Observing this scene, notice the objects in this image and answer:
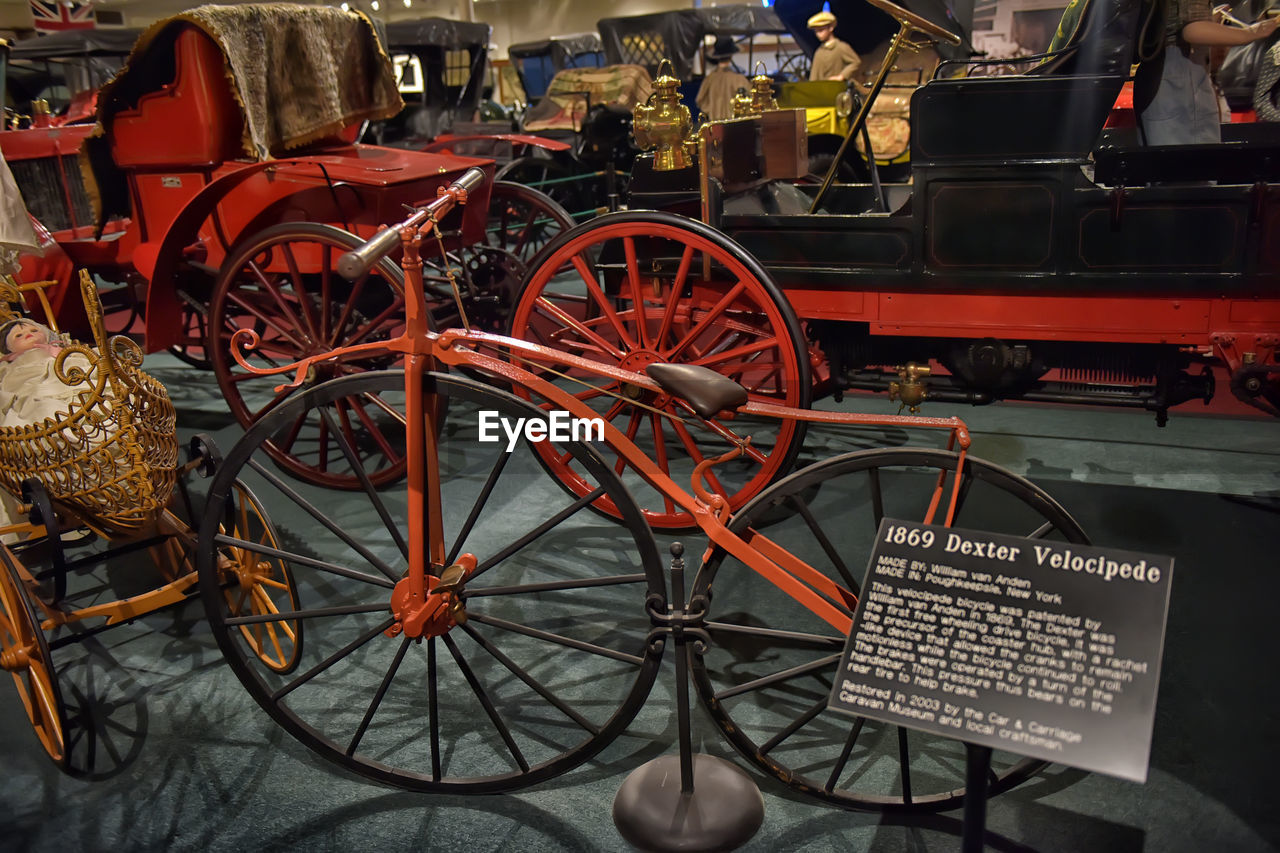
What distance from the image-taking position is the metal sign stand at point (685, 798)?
5.36ft

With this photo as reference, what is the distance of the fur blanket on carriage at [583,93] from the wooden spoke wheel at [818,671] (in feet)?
22.8

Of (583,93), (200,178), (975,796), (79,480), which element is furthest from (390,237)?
(583,93)

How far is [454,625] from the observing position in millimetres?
2035

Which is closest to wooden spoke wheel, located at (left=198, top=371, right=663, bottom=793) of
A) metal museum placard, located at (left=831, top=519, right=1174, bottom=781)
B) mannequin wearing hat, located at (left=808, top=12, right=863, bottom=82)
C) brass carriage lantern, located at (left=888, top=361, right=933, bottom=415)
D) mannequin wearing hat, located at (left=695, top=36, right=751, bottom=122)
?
metal museum placard, located at (left=831, top=519, right=1174, bottom=781)

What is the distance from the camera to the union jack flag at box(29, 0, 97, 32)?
313 inches

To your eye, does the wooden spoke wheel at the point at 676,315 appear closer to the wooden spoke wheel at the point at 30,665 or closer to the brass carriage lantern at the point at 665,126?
the brass carriage lantern at the point at 665,126

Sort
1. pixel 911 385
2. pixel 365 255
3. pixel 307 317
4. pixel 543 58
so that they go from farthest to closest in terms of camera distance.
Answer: pixel 543 58 < pixel 307 317 < pixel 911 385 < pixel 365 255

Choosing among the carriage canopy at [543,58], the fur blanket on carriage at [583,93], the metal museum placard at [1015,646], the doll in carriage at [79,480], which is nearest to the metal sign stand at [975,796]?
the metal museum placard at [1015,646]

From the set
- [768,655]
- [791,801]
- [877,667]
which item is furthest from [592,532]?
[877,667]

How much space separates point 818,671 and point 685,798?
55 centimetres

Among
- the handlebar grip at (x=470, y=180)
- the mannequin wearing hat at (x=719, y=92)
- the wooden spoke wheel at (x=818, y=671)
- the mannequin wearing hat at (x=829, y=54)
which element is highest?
the mannequin wearing hat at (x=829, y=54)

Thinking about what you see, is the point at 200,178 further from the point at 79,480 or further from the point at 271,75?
the point at 79,480

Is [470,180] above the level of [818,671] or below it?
above

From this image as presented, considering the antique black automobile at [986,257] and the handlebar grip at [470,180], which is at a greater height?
the handlebar grip at [470,180]
